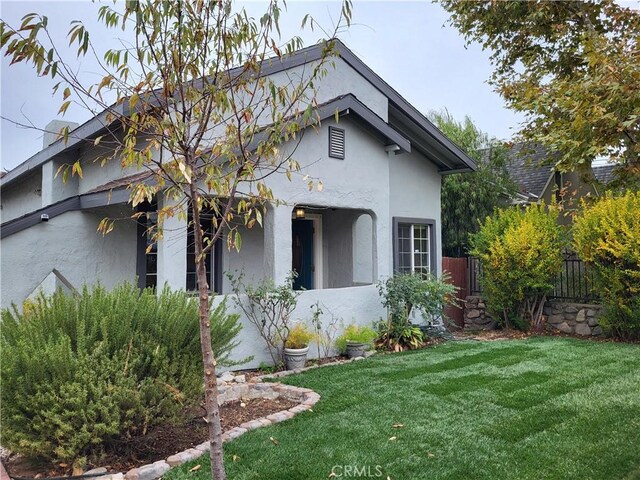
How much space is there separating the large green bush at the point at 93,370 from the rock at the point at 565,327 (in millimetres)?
9641

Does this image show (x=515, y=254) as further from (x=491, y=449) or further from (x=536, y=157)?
(x=536, y=157)

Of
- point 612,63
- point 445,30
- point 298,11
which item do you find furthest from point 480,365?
point 445,30

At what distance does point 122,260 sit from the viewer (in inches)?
347

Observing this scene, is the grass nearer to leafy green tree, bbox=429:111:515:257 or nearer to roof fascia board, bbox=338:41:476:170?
roof fascia board, bbox=338:41:476:170

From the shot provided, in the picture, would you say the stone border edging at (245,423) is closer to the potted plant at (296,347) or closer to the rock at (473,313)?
the potted plant at (296,347)

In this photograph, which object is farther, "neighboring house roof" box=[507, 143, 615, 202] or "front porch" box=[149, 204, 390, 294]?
"neighboring house roof" box=[507, 143, 615, 202]

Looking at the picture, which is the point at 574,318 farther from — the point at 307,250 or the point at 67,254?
the point at 67,254

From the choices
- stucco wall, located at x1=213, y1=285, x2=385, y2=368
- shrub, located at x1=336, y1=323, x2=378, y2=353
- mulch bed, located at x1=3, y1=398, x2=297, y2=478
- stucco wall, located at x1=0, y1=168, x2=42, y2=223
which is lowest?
mulch bed, located at x1=3, y1=398, x2=297, y2=478

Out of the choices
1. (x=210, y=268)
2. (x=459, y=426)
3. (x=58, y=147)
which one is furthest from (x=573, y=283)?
(x=58, y=147)

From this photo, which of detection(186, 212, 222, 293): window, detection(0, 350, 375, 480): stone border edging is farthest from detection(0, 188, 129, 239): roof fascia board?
detection(0, 350, 375, 480): stone border edging

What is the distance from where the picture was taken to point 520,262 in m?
11.4

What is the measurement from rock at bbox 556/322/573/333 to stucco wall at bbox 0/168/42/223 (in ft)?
41.6

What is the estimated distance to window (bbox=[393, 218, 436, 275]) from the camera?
1231 centimetres

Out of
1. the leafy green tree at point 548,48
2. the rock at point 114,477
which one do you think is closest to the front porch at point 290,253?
the rock at point 114,477
